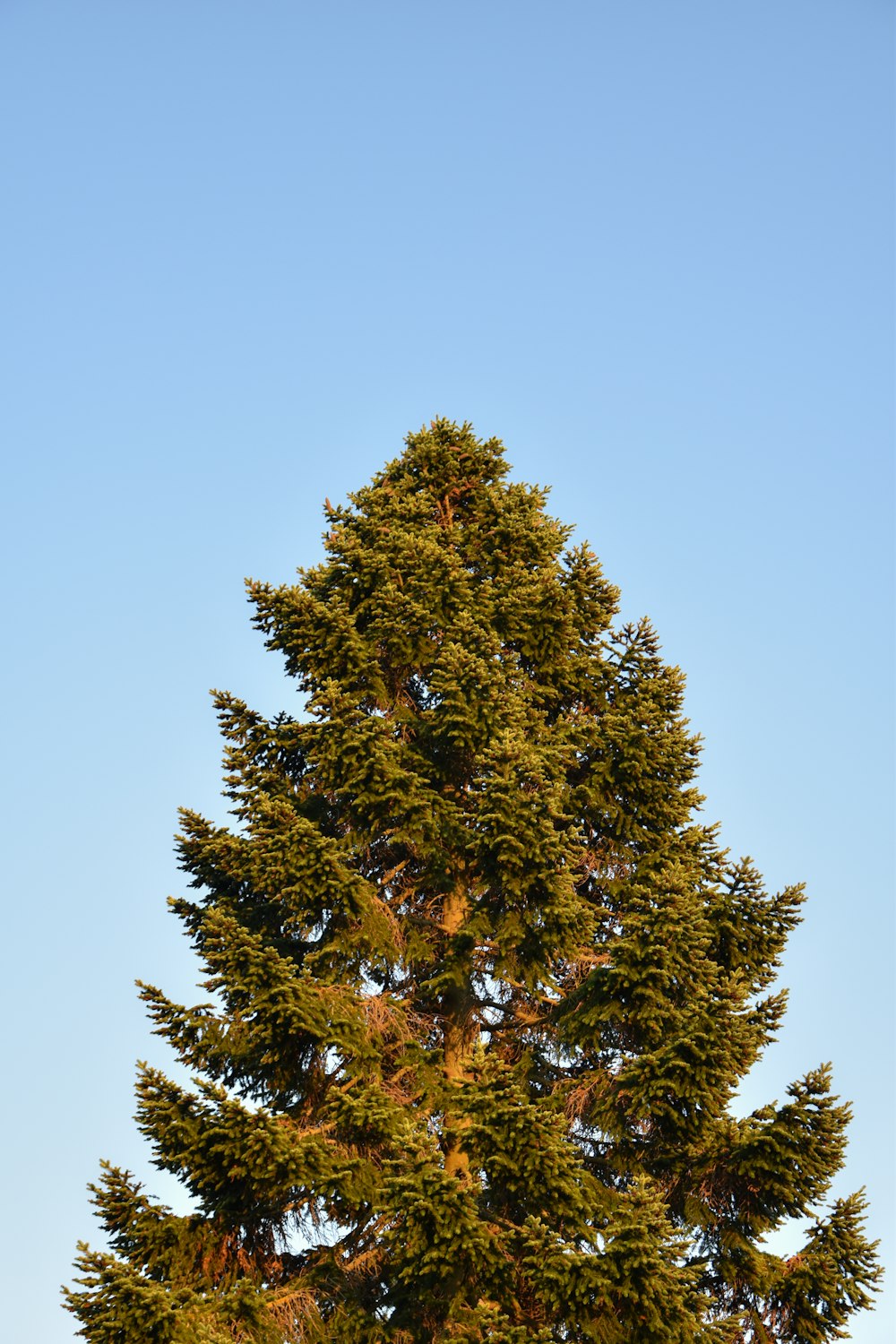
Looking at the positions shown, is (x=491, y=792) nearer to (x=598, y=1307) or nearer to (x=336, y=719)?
(x=336, y=719)

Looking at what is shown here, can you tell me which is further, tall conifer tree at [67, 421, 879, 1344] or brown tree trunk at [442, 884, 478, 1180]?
brown tree trunk at [442, 884, 478, 1180]

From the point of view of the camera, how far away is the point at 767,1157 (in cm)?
1517

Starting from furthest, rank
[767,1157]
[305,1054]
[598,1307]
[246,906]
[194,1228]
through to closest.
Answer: [246,906]
[305,1054]
[194,1228]
[767,1157]
[598,1307]

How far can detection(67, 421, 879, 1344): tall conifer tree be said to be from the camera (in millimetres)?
14734

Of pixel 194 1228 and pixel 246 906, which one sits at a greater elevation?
pixel 246 906

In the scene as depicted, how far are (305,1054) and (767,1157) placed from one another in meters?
5.84

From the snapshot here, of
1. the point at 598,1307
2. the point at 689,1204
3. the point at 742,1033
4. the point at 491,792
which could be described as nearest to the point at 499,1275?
the point at 598,1307

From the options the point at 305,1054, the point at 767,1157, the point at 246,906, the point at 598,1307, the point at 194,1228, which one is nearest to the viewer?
the point at 598,1307

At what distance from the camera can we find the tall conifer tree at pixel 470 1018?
1473 centimetres

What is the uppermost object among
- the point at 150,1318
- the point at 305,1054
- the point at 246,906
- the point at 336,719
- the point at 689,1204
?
the point at 336,719

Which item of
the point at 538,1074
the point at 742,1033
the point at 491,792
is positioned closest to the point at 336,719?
the point at 491,792

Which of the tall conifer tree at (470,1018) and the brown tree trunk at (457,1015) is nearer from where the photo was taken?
the tall conifer tree at (470,1018)

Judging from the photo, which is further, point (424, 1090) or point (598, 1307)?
point (424, 1090)

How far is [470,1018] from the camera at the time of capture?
18578 millimetres
